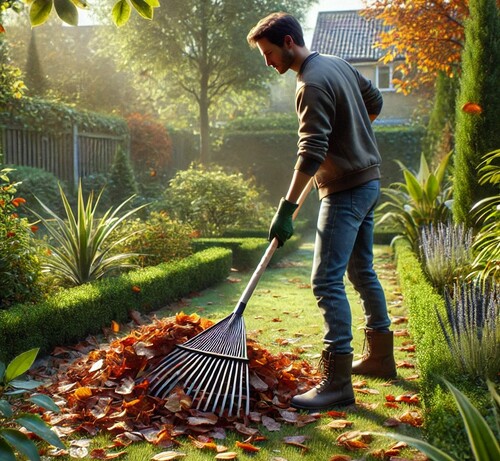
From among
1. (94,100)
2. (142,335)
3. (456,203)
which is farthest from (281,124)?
(142,335)

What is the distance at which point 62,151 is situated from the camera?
14938 millimetres

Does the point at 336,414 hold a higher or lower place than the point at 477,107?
lower

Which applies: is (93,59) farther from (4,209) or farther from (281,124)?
(4,209)

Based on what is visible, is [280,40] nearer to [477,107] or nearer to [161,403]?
[161,403]

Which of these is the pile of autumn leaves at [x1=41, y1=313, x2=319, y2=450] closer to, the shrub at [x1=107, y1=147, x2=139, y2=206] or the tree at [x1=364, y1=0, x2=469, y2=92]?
the tree at [x1=364, y1=0, x2=469, y2=92]

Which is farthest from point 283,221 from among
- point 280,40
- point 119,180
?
point 119,180

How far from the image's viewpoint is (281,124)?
71.6 ft

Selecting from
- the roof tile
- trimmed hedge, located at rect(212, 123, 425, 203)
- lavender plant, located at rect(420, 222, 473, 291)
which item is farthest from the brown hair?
the roof tile

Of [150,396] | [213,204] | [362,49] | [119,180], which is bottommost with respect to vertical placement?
[150,396]

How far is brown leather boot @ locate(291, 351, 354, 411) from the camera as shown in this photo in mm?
3377

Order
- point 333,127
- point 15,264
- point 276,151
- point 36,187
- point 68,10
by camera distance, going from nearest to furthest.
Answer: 1. point 68,10
2. point 333,127
3. point 15,264
4. point 36,187
5. point 276,151

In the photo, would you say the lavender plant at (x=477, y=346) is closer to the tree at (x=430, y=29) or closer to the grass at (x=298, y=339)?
the grass at (x=298, y=339)

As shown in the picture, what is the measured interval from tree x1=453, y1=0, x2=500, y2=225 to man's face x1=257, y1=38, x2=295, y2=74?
11.6 feet

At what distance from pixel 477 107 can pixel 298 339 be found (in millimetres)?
3089
